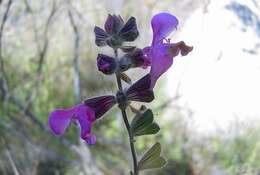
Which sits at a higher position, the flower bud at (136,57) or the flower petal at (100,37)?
the flower petal at (100,37)

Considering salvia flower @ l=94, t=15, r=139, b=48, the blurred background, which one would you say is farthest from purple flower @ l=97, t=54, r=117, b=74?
the blurred background

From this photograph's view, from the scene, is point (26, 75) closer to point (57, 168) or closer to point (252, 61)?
point (57, 168)

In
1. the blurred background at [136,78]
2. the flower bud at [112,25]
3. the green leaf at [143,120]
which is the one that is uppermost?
the flower bud at [112,25]

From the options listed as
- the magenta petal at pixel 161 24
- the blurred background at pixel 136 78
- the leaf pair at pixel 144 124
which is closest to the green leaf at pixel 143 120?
the leaf pair at pixel 144 124

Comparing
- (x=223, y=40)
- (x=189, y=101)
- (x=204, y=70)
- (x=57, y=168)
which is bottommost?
(x=57, y=168)

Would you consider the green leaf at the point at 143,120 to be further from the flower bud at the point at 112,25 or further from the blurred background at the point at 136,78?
the blurred background at the point at 136,78

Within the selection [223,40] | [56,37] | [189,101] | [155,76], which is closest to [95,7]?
[56,37]

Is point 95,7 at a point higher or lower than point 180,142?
higher
